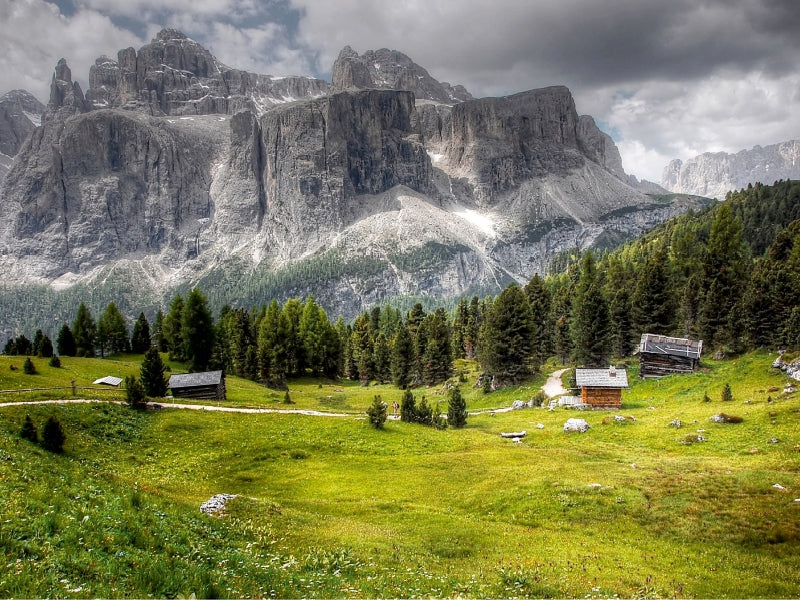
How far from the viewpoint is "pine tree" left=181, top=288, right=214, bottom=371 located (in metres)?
84.1

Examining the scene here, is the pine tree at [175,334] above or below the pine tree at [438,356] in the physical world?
above

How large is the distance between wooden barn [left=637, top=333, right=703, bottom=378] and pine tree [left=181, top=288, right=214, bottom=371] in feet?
240

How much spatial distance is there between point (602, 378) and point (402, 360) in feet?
143

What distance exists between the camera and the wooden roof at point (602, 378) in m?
55.8

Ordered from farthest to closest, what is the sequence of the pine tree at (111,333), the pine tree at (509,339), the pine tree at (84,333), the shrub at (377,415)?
the pine tree at (111,333)
the pine tree at (84,333)
the pine tree at (509,339)
the shrub at (377,415)

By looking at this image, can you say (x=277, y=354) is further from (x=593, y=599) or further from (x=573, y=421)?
(x=593, y=599)

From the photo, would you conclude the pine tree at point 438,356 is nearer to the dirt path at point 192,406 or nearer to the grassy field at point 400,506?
the dirt path at point 192,406

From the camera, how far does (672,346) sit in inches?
2552

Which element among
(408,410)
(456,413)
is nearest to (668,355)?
(456,413)

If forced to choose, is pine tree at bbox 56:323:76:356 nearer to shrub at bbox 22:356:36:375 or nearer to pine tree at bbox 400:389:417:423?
shrub at bbox 22:356:36:375

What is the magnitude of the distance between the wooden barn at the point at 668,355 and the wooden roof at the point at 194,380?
195 ft

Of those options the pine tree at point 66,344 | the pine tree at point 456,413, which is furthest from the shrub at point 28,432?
the pine tree at point 66,344

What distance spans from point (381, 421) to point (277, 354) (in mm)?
49567

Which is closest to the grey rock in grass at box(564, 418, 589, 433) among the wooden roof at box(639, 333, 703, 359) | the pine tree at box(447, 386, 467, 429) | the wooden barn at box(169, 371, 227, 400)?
the pine tree at box(447, 386, 467, 429)
